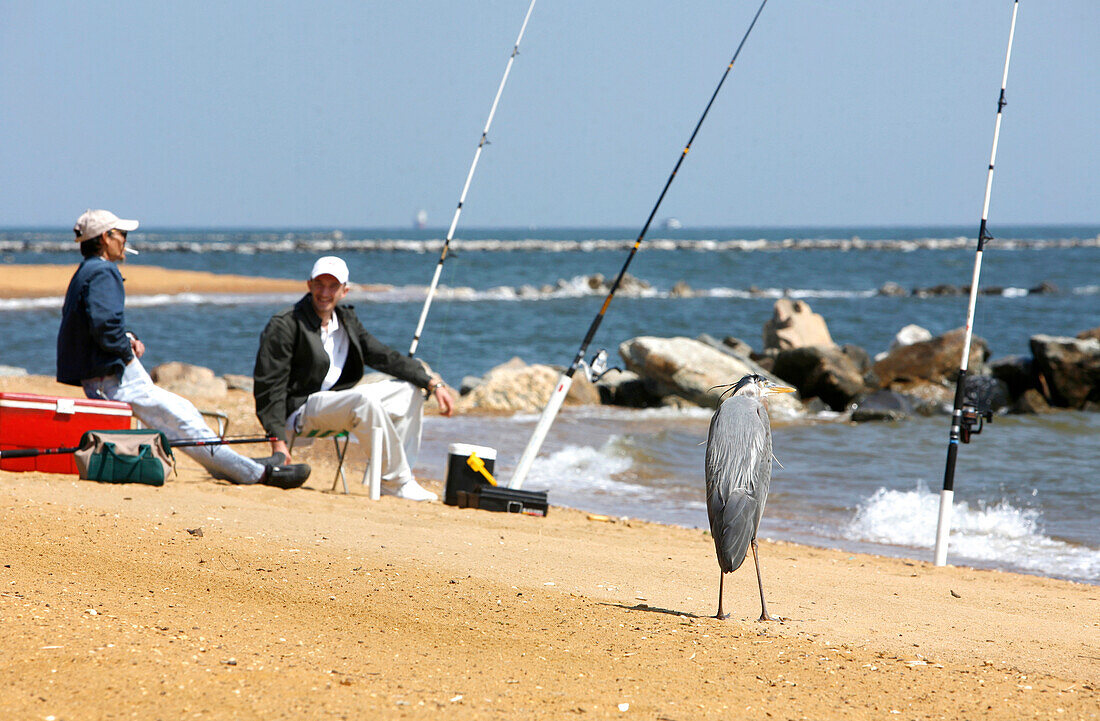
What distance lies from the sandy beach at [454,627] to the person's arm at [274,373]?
0.75 meters

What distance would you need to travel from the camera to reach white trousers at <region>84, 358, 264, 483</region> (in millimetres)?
6484

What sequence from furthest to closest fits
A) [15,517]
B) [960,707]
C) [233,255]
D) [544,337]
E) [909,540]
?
[233,255]
[544,337]
[909,540]
[15,517]
[960,707]

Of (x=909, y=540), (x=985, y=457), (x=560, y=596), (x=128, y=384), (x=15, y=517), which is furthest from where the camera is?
(x=985, y=457)

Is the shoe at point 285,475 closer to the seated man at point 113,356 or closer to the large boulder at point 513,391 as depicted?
the seated man at point 113,356

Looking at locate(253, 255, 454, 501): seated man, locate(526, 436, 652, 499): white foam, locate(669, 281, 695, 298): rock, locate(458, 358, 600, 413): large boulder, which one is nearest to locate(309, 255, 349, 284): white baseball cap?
locate(253, 255, 454, 501): seated man

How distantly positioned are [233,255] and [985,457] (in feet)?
214

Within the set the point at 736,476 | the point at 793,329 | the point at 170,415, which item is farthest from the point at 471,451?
the point at 793,329

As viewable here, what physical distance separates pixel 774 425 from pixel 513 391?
3302 mm

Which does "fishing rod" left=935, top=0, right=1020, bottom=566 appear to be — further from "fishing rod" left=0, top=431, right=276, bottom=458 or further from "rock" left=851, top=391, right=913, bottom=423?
"rock" left=851, top=391, right=913, bottom=423

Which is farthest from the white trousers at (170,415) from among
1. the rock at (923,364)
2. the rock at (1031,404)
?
the rock at (923,364)

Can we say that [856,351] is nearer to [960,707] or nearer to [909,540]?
[909,540]

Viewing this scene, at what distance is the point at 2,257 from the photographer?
184 feet

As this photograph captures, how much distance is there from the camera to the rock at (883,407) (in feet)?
44.8

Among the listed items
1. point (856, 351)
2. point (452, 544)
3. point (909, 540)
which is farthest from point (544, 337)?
point (452, 544)
